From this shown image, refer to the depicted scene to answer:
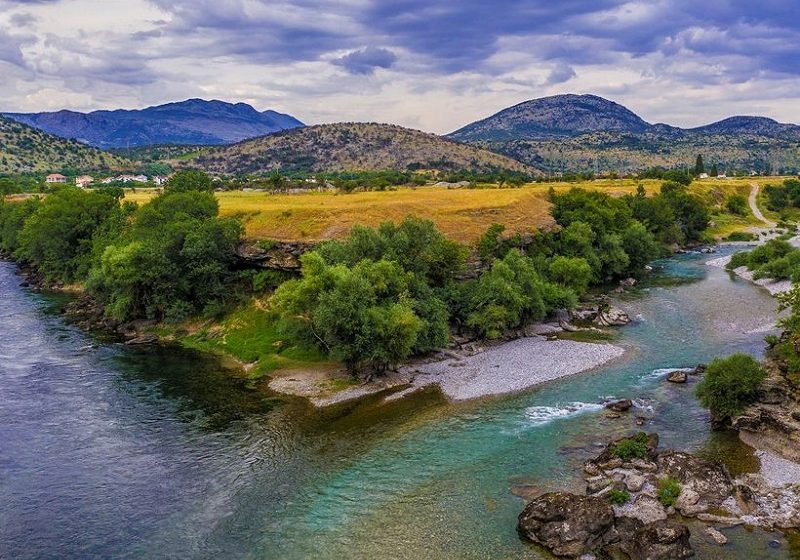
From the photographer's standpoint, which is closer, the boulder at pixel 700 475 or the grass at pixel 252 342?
the boulder at pixel 700 475

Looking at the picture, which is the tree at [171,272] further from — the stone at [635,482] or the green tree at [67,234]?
the stone at [635,482]

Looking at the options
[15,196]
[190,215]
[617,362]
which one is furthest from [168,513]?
[15,196]

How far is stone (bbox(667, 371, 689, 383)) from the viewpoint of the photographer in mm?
49406

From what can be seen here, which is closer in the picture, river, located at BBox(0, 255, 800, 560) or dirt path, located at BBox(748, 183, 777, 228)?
river, located at BBox(0, 255, 800, 560)

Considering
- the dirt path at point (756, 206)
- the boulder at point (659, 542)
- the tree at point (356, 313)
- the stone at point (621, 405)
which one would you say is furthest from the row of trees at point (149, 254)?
the dirt path at point (756, 206)

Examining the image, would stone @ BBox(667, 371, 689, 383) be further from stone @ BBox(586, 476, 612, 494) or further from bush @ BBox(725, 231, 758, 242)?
bush @ BBox(725, 231, 758, 242)

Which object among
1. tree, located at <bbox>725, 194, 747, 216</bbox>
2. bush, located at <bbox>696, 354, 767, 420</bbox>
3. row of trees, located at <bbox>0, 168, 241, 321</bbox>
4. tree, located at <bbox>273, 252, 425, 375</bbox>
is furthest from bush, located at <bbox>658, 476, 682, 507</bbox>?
tree, located at <bbox>725, 194, 747, 216</bbox>

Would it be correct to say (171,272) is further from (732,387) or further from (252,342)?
(732,387)

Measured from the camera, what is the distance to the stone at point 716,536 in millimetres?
29328

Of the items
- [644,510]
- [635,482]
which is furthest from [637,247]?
[644,510]

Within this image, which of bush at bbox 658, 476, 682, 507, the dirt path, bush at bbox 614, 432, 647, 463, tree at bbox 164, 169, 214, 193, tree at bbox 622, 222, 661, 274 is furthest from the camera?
the dirt path

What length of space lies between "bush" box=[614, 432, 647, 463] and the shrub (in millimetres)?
3689

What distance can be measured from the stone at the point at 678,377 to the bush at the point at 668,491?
16.9 m

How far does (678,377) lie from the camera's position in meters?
49.6
